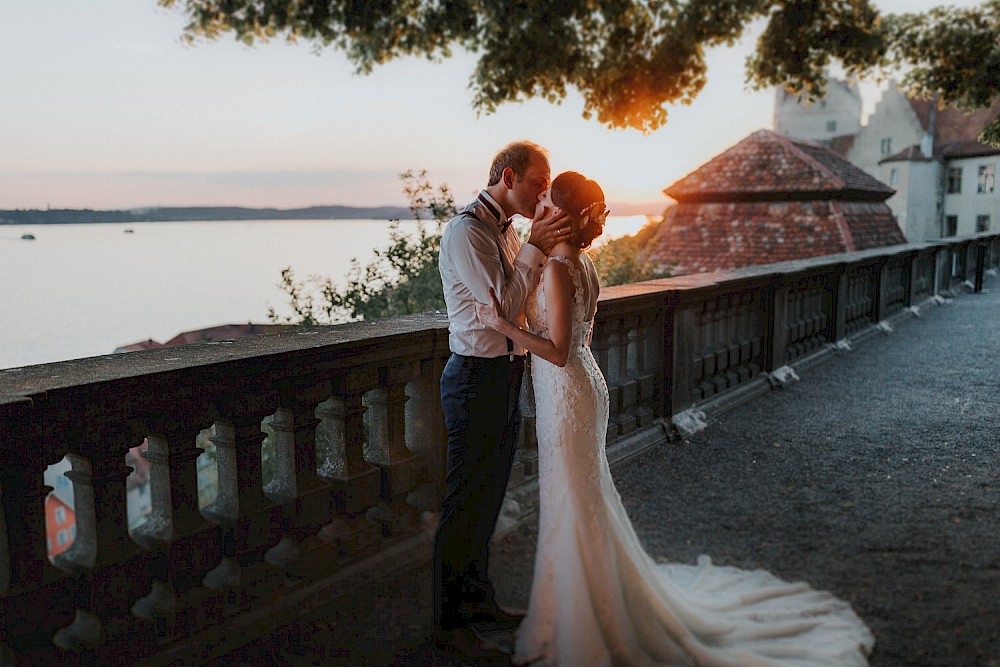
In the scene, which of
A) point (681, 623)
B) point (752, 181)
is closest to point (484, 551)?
point (681, 623)

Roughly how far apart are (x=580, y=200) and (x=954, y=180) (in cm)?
6394

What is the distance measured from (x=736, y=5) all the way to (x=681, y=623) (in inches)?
681

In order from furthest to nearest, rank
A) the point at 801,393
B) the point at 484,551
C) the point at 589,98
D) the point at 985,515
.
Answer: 1. the point at 589,98
2. the point at 801,393
3. the point at 985,515
4. the point at 484,551

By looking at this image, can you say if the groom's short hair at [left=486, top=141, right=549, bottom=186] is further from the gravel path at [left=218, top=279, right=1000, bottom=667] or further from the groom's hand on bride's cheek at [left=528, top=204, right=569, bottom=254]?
the gravel path at [left=218, top=279, right=1000, bottom=667]

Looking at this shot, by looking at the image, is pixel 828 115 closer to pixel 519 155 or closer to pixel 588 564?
pixel 519 155

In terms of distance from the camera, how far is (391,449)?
421cm

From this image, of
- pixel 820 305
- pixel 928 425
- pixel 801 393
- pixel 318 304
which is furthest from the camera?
pixel 318 304

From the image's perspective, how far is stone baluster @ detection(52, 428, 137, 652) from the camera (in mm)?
2893

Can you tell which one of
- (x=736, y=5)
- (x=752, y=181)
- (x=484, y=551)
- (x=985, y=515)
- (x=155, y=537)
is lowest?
(x=985, y=515)

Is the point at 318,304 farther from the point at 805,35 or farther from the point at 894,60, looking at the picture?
the point at 894,60

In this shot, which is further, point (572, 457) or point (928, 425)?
point (928, 425)

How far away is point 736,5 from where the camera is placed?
1781 centimetres

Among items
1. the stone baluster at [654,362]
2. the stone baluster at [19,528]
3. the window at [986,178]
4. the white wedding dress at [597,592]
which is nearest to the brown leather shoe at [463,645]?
the white wedding dress at [597,592]

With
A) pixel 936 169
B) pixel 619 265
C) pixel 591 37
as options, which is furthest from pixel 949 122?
pixel 591 37
